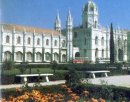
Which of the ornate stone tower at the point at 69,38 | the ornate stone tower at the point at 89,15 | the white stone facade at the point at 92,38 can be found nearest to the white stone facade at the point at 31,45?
the ornate stone tower at the point at 69,38

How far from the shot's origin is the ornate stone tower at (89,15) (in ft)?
212

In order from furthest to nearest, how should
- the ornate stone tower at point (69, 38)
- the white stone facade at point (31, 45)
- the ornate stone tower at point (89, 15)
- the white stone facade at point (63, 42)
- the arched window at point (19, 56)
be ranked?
1. the ornate stone tower at point (89, 15)
2. the ornate stone tower at point (69, 38)
3. the arched window at point (19, 56)
4. the white stone facade at point (63, 42)
5. the white stone facade at point (31, 45)

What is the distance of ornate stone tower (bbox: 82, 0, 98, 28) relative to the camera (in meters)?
64.5

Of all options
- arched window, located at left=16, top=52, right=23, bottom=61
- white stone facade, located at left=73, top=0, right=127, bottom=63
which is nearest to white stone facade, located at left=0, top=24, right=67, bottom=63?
arched window, located at left=16, top=52, right=23, bottom=61

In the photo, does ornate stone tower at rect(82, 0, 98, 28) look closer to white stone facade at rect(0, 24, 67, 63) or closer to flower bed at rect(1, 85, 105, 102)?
white stone facade at rect(0, 24, 67, 63)

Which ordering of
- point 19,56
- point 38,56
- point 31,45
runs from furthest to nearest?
1. point 38,56
2. point 31,45
3. point 19,56

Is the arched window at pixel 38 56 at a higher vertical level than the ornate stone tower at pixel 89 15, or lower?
lower

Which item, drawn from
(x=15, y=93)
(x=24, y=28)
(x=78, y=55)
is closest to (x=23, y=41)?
(x=24, y=28)

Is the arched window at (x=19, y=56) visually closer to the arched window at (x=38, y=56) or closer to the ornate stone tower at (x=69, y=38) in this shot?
the arched window at (x=38, y=56)

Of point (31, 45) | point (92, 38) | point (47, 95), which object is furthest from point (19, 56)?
point (47, 95)

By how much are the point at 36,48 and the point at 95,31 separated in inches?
622

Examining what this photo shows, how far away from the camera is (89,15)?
65.2m

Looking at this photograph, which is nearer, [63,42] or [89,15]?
[63,42]

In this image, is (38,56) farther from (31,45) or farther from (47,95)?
(47,95)
